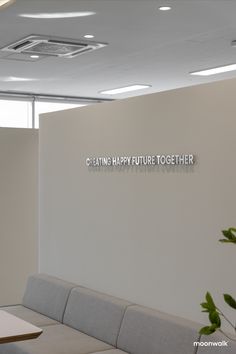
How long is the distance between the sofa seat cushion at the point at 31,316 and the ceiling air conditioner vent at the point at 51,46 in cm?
281

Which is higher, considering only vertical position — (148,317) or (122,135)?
(122,135)

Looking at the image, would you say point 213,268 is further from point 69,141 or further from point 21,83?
point 21,83

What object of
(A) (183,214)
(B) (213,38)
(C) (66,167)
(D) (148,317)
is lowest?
(D) (148,317)

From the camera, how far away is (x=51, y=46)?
22.3 feet

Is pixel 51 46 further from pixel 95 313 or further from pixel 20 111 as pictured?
pixel 20 111

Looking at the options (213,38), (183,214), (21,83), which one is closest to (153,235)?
(183,214)

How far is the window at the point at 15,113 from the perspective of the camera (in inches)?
448

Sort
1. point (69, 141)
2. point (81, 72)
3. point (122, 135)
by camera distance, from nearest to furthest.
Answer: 1. point (122, 135)
2. point (69, 141)
3. point (81, 72)

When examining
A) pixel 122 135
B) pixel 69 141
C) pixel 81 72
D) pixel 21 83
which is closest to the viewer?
pixel 122 135

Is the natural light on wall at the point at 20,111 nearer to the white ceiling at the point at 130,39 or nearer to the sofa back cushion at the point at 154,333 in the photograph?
the white ceiling at the point at 130,39

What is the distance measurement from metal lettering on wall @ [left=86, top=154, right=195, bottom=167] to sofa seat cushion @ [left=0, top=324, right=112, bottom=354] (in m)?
1.54

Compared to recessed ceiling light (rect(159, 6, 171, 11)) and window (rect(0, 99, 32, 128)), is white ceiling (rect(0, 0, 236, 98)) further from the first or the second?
window (rect(0, 99, 32, 128))

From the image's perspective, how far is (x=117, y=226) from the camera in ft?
18.2

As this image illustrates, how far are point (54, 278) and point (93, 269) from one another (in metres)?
0.68
